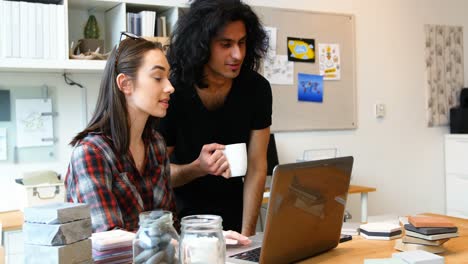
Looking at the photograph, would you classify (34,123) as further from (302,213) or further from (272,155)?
(302,213)

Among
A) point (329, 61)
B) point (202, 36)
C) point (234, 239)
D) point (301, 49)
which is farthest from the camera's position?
point (329, 61)

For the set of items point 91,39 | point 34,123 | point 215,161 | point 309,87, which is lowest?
point 215,161

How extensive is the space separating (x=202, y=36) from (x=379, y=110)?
2782 millimetres

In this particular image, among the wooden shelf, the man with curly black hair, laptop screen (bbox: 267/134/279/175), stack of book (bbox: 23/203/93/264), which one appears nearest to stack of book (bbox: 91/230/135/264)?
stack of book (bbox: 23/203/93/264)

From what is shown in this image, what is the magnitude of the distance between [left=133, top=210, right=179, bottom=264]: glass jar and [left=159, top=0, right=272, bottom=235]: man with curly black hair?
79cm

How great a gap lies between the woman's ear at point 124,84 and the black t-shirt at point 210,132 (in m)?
0.33

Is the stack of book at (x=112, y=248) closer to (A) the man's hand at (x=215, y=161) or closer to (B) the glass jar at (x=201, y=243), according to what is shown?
(B) the glass jar at (x=201, y=243)

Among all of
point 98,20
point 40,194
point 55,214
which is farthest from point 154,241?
point 98,20

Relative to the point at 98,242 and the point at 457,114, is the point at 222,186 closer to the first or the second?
the point at 98,242

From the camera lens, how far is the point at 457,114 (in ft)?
15.1

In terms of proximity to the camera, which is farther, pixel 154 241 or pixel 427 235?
pixel 427 235

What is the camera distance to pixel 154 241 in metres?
1.05

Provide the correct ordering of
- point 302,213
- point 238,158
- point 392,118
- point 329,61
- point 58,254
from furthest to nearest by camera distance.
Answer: point 392,118 < point 329,61 < point 238,158 < point 302,213 < point 58,254

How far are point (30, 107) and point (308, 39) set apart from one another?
2.02 m
